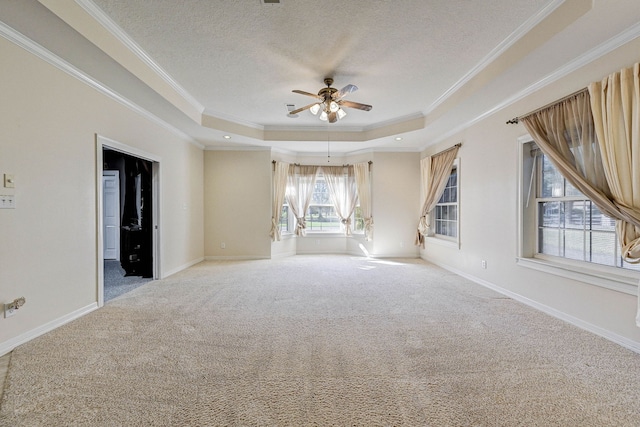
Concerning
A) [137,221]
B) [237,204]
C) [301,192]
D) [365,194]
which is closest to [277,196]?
[301,192]

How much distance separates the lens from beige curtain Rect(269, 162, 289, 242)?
625 centimetres

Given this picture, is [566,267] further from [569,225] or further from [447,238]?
[447,238]

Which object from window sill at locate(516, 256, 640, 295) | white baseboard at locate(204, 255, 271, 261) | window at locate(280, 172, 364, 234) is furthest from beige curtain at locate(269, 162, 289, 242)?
window sill at locate(516, 256, 640, 295)

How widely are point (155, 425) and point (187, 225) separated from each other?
4.38m

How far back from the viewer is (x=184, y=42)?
8.87 ft

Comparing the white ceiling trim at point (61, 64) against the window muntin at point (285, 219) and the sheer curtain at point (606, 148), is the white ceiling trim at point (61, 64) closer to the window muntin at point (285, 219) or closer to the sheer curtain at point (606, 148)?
the window muntin at point (285, 219)

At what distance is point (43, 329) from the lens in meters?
2.49

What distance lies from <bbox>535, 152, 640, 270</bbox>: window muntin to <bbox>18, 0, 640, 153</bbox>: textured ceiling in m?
1.02

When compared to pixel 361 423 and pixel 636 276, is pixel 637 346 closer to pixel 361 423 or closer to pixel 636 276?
pixel 636 276

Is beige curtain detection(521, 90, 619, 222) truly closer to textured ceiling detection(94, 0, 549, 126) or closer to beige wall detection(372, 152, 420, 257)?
textured ceiling detection(94, 0, 549, 126)

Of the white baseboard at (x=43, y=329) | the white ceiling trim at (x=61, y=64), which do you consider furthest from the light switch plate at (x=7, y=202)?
the white ceiling trim at (x=61, y=64)

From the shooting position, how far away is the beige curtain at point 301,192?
6.72 metres

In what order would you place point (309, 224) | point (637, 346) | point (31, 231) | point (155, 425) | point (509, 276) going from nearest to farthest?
point (155, 425)
point (637, 346)
point (31, 231)
point (509, 276)
point (309, 224)

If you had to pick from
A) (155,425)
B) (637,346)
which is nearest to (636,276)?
(637,346)
